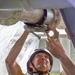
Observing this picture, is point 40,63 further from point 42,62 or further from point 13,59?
point 13,59

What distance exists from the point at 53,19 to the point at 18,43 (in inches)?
29.9

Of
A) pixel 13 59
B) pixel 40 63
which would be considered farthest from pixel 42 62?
pixel 13 59

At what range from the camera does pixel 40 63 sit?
1.63m

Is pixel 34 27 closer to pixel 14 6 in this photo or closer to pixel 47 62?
pixel 14 6

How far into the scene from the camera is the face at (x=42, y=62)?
63.2 inches

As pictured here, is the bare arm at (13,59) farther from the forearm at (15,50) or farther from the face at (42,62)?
the face at (42,62)

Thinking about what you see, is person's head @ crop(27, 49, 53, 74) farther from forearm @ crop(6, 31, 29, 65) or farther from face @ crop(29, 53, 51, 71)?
forearm @ crop(6, 31, 29, 65)

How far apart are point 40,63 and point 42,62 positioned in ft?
0.07

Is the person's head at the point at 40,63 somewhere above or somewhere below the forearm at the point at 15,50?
below

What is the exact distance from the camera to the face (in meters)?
1.61

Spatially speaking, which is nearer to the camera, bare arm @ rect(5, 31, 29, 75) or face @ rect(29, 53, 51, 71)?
bare arm @ rect(5, 31, 29, 75)

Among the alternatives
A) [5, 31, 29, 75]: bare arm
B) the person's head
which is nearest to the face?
the person's head

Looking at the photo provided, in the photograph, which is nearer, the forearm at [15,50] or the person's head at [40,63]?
the forearm at [15,50]

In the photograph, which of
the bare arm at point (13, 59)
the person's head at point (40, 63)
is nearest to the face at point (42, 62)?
the person's head at point (40, 63)
